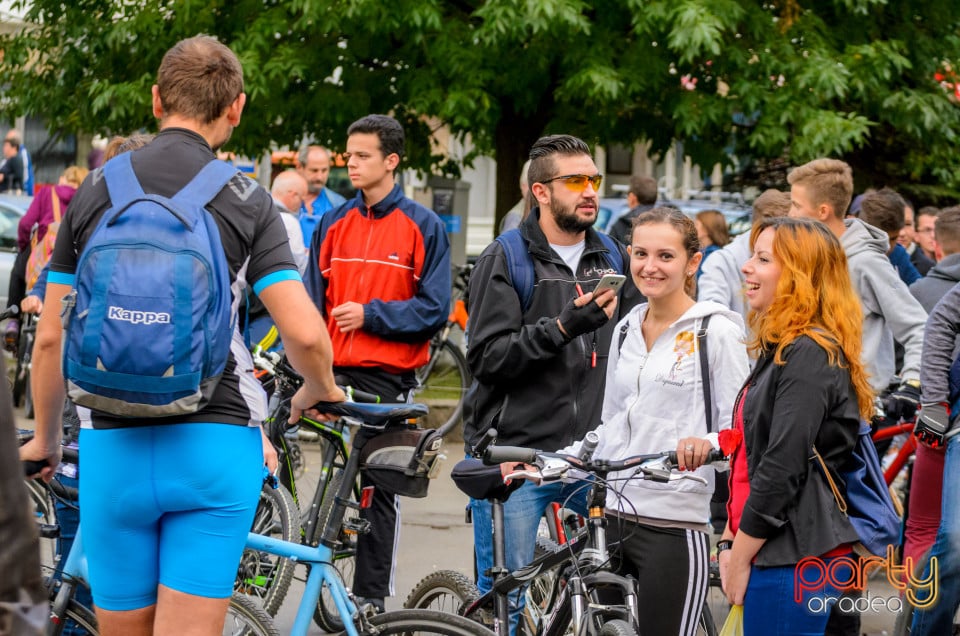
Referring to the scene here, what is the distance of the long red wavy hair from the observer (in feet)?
13.2

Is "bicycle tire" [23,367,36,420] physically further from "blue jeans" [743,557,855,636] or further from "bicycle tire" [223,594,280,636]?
"blue jeans" [743,557,855,636]

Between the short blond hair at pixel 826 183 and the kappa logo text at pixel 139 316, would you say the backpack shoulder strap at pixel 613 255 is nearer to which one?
the short blond hair at pixel 826 183

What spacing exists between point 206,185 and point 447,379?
333 inches

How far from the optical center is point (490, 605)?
14.6ft

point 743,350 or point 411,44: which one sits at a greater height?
point 411,44

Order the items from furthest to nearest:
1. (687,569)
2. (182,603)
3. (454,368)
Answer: (454,368) < (687,569) < (182,603)

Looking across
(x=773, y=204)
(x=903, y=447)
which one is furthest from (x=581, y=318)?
(x=903, y=447)

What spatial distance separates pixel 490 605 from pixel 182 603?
125 centimetres

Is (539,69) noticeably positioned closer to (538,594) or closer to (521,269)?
(521,269)

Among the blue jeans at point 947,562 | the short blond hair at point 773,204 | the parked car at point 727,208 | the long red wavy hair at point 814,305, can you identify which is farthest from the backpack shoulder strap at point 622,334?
the parked car at point 727,208

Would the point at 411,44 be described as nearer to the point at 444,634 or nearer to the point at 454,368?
the point at 454,368

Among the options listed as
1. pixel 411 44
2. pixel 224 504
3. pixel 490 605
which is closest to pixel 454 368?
pixel 411 44

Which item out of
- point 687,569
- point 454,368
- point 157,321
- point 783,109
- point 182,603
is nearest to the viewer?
point 157,321

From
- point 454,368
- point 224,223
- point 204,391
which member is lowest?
point 454,368
